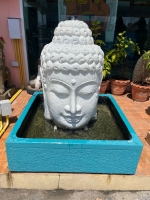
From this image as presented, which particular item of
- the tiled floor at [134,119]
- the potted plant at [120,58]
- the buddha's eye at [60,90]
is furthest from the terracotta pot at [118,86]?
the buddha's eye at [60,90]

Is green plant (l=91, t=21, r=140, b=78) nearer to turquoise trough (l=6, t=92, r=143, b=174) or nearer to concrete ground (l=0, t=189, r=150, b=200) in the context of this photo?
turquoise trough (l=6, t=92, r=143, b=174)

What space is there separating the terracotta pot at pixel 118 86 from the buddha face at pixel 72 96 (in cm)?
279

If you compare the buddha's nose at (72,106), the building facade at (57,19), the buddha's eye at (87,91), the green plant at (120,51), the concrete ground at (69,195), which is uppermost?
the building facade at (57,19)

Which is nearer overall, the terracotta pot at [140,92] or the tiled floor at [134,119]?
the tiled floor at [134,119]

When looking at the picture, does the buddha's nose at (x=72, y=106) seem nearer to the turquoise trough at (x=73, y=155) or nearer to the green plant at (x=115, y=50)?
the turquoise trough at (x=73, y=155)

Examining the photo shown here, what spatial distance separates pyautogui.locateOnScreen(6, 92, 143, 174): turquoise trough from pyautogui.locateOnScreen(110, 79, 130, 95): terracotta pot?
9.59 ft

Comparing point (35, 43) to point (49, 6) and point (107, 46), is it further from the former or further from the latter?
point (107, 46)

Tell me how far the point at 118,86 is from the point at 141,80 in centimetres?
72

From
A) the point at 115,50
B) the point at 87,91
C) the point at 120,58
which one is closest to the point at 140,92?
the point at 120,58

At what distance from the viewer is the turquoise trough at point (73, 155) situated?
1.93 metres

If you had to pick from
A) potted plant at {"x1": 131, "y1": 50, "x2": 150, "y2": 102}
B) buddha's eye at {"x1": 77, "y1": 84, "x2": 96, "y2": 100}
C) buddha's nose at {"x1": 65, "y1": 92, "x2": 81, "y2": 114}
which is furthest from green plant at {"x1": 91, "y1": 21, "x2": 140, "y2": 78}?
buddha's nose at {"x1": 65, "y1": 92, "x2": 81, "y2": 114}

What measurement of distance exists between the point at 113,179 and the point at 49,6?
15.5ft

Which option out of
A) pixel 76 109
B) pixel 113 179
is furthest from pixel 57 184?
pixel 76 109

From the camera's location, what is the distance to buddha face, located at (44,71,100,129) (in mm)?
2061
